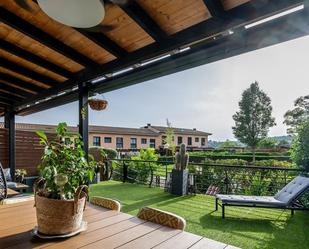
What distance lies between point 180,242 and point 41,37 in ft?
9.72

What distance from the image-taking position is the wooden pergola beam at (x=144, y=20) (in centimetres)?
234

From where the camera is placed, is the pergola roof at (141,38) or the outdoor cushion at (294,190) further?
the outdoor cushion at (294,190)

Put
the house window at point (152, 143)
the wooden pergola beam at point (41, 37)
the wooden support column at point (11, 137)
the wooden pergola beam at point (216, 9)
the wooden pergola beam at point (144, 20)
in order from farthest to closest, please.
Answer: the house window at point (152, 143) < the wooden support column at point (11, 137) < the wooden pergola beam at point (41, 37) < the wooden pergola beam at point (144, 20) < the wooden pergola beam at point (216, 9)

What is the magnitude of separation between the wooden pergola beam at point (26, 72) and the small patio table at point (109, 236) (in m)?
3.37

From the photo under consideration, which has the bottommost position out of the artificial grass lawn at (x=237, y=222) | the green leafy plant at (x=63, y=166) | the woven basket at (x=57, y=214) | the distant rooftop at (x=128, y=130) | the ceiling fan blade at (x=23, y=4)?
the artificial grass lawn at (x=237, y=222)

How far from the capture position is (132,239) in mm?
1290

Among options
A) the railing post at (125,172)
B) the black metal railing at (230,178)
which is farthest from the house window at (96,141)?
the black metal railing at (230,178)

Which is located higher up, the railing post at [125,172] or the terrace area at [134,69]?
the terrace area at [134,69]

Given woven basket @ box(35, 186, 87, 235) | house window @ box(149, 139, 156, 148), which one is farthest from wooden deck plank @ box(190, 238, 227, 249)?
house window @ box(149, 139, 156, 148)

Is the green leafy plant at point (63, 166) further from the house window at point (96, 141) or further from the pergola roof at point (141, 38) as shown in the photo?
the house window at point (96, 141)

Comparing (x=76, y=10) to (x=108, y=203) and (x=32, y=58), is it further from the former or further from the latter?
(x=32, y=58)

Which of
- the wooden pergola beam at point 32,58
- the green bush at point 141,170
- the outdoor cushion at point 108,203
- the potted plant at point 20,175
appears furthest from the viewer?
the green bush at point 141,170

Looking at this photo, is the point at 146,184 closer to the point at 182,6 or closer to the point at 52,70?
the point at 52,70

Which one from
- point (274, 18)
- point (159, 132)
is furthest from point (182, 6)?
point (159, 132)
